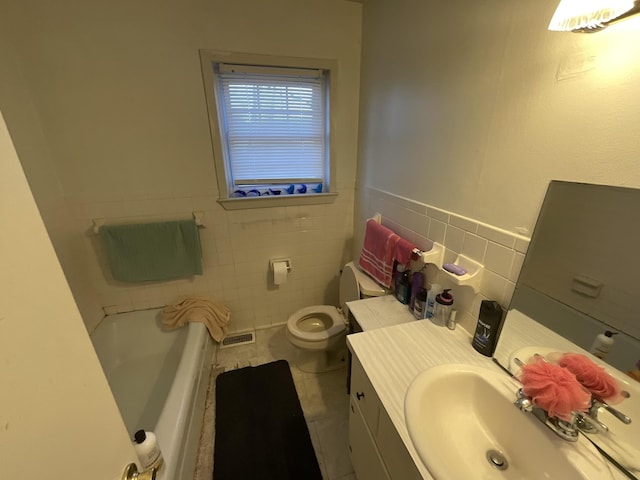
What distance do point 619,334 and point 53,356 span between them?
1.16 meters

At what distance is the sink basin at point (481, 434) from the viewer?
65cm

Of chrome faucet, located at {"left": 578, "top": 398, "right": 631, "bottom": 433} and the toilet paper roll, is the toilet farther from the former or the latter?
chrome faucet, located at {"left": 578, "top": 398, "right": 631, "bottom": 433}

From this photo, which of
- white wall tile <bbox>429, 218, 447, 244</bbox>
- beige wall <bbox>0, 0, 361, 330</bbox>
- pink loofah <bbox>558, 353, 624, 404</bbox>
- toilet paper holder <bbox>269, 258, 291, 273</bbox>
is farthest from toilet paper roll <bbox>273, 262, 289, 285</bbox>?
pink loofah <bbox>558, 353, 624, 404</bbox>

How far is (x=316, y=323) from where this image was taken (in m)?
2.03

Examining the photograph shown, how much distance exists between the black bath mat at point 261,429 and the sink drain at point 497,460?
2.97ft

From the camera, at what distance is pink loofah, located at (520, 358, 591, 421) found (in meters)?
0.65

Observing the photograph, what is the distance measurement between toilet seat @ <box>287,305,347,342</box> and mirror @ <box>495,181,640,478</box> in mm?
1098

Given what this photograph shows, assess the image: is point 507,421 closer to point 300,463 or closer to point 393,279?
point 393,279

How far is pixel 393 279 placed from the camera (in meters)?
1.50

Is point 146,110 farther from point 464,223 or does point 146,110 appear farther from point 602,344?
point 602,344

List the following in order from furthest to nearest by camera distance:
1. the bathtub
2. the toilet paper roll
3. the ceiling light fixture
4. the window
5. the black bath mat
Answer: the toilet paper roll
the window
the black bath mat
the bathtub
the ceiling light fixture

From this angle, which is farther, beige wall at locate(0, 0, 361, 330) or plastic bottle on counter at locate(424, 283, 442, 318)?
beige wall at locate(0, 0, 361, 330)

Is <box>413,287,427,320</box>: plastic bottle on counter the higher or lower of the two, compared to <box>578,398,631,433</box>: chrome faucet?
lower

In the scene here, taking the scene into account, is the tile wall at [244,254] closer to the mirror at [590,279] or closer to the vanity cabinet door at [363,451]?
the vanity cabinet door at [363,451]
